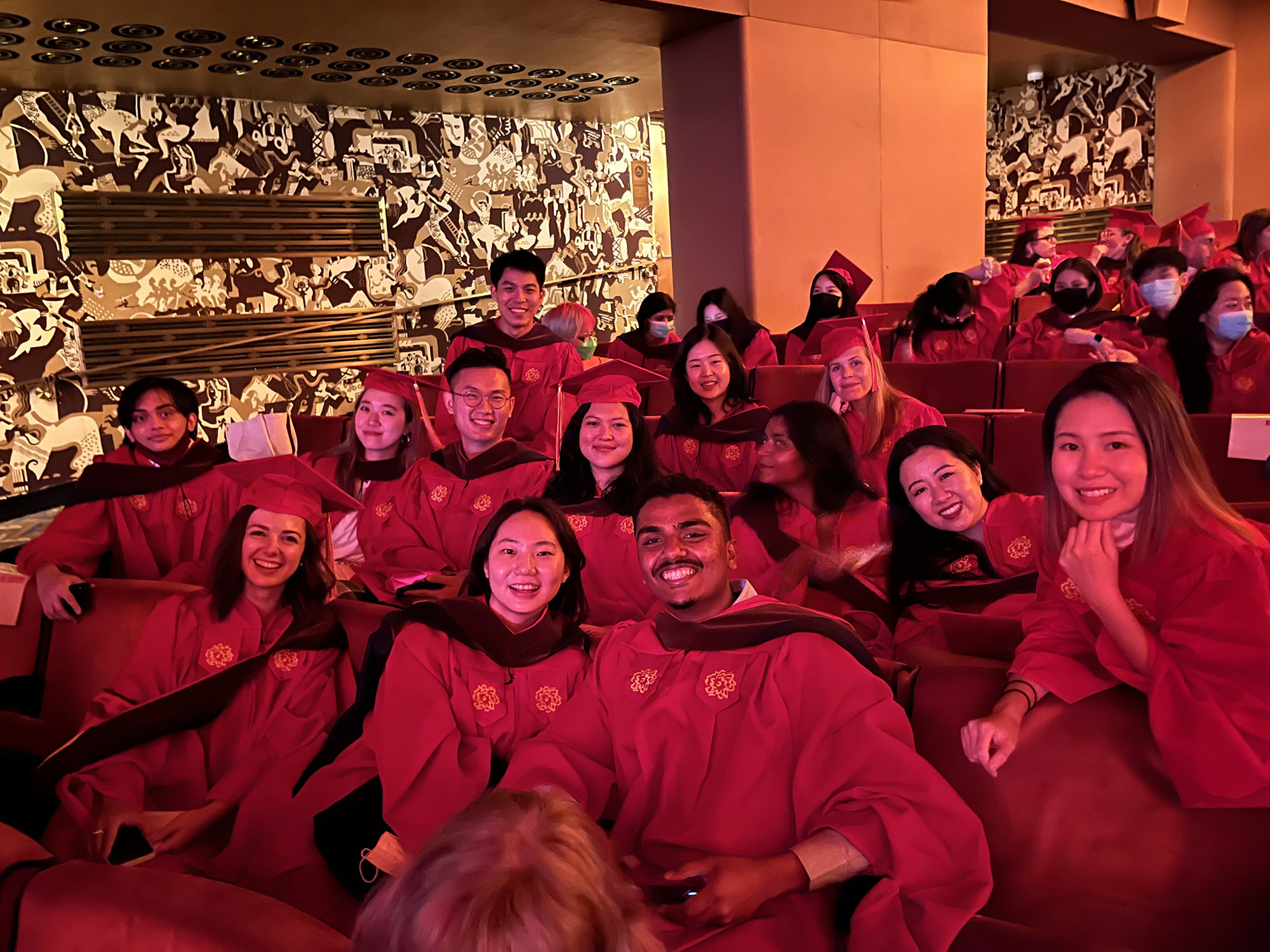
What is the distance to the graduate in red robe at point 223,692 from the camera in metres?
2.43

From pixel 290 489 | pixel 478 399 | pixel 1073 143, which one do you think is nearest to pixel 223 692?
pixel 290 489

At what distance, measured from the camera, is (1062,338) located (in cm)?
633

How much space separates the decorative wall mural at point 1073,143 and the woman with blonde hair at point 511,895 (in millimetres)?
14413

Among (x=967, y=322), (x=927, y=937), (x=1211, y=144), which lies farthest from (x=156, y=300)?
(x=1211, y=144)

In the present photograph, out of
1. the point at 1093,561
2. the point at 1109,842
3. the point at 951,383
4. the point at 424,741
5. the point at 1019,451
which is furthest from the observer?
the point at 951,383

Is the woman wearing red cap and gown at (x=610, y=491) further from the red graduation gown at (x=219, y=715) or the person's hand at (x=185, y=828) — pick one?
the person's hand at (x=185, y=828)

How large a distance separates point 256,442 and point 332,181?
6.20m

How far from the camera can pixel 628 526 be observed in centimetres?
366

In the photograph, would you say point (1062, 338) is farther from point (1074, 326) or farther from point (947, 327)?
point (947, 327)

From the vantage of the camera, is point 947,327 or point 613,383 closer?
point 613,383

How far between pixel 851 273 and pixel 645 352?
181cm

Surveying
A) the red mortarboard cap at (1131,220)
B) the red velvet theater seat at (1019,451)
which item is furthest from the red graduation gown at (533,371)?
the red mortarboard cap at (1131,220)

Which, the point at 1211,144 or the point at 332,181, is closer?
the point at 332,181

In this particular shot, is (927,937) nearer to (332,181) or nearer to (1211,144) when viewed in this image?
(332,181)
